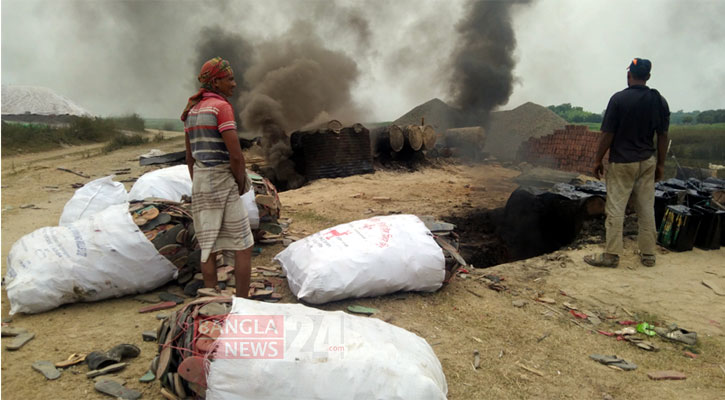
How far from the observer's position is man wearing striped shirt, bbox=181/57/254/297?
2.46 metres

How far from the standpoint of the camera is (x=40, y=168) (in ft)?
30.3

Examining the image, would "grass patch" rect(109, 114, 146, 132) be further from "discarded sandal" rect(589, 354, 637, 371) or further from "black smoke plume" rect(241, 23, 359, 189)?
"discarded sandal" rect(589, 354, 637, 371)

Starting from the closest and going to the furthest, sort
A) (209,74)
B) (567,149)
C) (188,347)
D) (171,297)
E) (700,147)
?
1. (188,347)
2. (209,74)
3. (171,297)
4. (567,149)
5. (700,147)

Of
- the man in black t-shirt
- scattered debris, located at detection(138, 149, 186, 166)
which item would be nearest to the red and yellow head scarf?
the man in black t-shirt

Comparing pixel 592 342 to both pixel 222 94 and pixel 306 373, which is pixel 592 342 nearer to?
pixel 306 373

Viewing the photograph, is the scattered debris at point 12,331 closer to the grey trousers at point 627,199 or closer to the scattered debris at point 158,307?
the scattered debris at point 158,307

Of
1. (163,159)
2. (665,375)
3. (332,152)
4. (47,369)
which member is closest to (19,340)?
(47,369)

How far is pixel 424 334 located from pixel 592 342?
113cm

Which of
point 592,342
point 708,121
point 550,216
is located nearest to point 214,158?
point 592,342

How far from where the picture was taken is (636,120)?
149 inches

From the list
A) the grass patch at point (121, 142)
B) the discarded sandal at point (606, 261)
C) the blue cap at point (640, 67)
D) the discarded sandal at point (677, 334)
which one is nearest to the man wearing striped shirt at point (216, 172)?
the discarded sandal at point (677, 334)

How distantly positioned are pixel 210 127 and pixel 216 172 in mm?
281

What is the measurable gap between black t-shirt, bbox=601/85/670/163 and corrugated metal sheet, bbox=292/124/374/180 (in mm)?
6425

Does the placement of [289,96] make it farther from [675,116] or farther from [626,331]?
[675,116]
